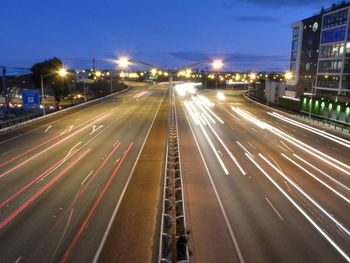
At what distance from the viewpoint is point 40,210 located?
15836 millimetres

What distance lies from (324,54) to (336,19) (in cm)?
893

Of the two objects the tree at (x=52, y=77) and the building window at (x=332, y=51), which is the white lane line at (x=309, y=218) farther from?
the tree at (x=52, y=77)

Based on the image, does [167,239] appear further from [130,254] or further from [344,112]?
[344,112]

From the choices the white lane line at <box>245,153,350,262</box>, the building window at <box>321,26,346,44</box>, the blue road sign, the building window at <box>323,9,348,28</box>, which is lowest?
the white lane line at <box>245,153,350,262</box>

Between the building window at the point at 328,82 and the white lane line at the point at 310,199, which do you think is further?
the building window at the point at 328,82

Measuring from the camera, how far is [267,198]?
18.0m

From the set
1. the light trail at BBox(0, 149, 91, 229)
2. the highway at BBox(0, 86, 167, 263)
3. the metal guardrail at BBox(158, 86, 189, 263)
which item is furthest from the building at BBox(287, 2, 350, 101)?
the light trail at BBox(0, 149, 91, 229)

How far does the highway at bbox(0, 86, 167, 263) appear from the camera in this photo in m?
12.6

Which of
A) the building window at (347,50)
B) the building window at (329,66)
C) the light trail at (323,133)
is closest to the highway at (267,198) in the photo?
the light trail at (323,133)

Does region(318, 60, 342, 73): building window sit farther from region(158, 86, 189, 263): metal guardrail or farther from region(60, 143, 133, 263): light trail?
region(60, 143, 133, 263): light trail

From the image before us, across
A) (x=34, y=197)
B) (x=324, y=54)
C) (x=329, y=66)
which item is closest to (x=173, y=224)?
(x=34, y=197)

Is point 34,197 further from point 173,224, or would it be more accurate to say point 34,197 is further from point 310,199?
point 310,199

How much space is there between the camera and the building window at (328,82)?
231ft

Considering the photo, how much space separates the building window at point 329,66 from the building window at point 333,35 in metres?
5.24
